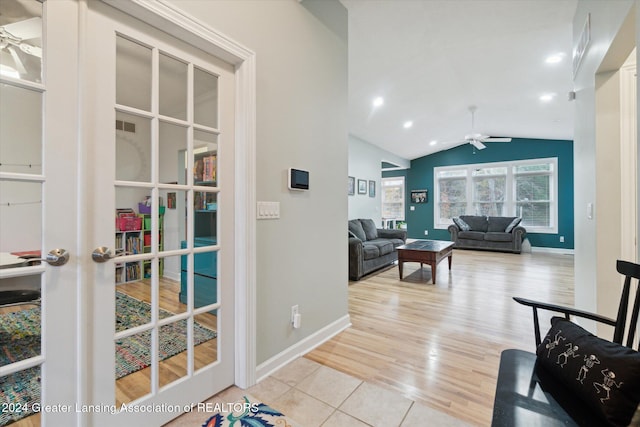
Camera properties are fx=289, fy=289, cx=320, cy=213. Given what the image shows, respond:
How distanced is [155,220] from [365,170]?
6509 millimetres

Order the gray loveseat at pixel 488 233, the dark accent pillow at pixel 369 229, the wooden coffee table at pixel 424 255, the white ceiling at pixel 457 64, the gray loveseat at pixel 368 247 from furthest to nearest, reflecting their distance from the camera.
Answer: the gray loveseat at pixel 488 233 → the dark accent pillow at pixel 369 229 → the gray loveseat at pixel 368 247 → the wooden coffee table at pixel 424 255 → the white ceiling at pixel 457 64

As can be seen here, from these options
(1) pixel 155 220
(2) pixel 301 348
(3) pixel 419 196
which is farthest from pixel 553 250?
(1) pixel 155 220

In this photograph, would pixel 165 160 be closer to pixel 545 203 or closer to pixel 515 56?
pixel 515 56

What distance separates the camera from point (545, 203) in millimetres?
7719

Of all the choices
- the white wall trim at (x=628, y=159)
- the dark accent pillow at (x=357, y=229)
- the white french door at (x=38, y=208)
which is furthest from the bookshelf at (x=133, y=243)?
the dark accent pillow at (x=357, y=229)

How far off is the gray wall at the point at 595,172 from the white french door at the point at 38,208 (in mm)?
2787

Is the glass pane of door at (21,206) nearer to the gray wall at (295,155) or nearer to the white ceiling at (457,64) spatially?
the gray wall at (295,155)

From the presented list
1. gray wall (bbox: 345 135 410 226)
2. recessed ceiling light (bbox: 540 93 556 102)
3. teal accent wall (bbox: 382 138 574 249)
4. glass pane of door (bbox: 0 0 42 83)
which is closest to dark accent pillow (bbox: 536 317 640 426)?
glass pane of door (bbox: 0 0 42 83)

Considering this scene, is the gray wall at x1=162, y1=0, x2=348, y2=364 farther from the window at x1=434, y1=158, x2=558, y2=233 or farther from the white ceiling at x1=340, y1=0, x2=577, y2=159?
the window at x1=434, y1=158, x2=558, y2=233

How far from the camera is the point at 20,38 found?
3.64 feet

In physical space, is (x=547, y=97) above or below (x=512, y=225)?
above

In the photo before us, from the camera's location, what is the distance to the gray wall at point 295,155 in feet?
6.22

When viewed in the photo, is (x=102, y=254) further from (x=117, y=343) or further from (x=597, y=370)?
(x=597, y=370)

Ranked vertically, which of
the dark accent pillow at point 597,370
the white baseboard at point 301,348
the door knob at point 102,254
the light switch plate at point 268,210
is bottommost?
the white baseboard at point 301,348
